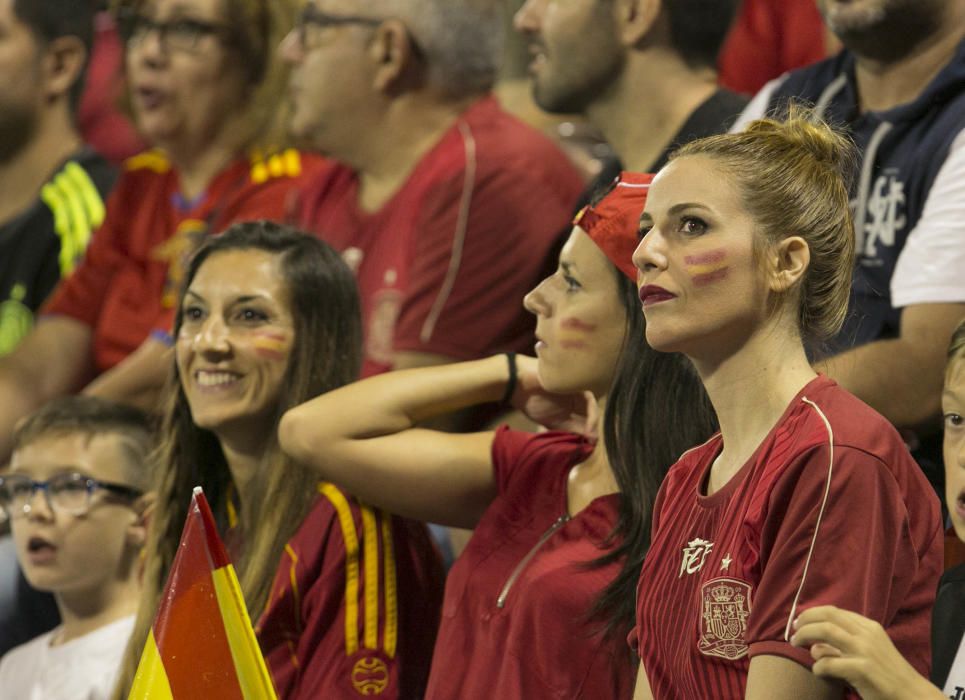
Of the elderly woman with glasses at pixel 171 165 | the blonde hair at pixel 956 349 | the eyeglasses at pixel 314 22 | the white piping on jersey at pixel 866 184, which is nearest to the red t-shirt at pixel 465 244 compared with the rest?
the eyeglasses at pixel 314 22

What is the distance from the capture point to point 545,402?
3.08 m

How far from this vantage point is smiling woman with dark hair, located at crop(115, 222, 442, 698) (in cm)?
299

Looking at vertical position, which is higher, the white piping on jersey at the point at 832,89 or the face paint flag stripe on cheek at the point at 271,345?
the white piping on jersey at the point at 832,89

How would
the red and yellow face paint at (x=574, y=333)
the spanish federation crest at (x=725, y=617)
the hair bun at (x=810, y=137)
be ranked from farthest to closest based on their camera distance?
the red and yellow face paint at (x=574, y=333)
the hair bun at (x=810, y=137)
the spanish federation crest at (x=725, y=617)

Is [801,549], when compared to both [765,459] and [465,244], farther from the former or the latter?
[465,244]

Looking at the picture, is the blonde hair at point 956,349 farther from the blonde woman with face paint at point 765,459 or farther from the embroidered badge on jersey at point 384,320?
the embroidered badge on jersey at point 384,320

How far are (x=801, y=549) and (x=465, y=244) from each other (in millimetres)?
2246

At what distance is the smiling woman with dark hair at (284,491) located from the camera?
2.99 m

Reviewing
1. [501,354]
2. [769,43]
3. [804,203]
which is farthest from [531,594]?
[769,43]

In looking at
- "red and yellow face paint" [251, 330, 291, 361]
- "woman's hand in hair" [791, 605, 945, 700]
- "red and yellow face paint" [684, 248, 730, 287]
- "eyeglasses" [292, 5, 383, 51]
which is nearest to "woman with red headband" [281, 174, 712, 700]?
"red and yellow face paint" [251, 330, 291, 361]

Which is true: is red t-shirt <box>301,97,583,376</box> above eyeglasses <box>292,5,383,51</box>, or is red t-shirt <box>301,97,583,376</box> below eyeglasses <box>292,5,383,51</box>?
below

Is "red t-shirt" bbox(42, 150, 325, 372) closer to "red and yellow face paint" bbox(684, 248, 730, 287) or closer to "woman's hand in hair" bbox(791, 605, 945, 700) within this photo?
"red and yellow face paint" bbox(684, 248, 730, 287)

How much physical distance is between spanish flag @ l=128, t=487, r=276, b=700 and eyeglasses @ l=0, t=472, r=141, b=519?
1.18 meters

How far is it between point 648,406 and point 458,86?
1.94 metres
